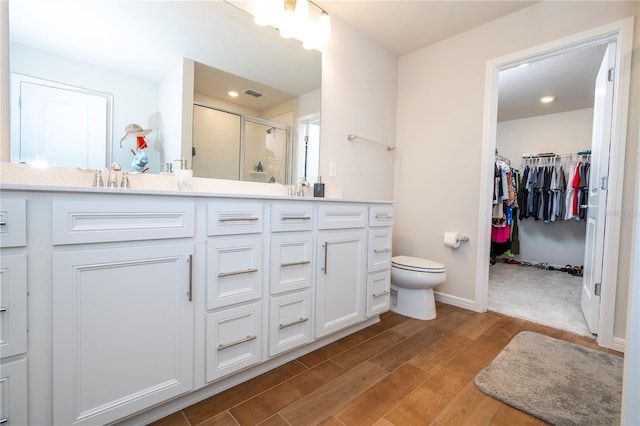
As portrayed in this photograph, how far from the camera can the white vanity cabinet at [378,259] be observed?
1.91 metres

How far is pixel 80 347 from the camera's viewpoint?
90 centimetres

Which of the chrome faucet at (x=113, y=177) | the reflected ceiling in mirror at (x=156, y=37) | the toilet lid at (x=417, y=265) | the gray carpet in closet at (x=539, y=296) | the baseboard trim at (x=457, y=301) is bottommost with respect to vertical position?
the gray carpet in closet at (x=539, y=296)

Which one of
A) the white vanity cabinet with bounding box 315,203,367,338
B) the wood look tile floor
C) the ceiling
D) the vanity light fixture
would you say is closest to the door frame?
the wood look tile floor

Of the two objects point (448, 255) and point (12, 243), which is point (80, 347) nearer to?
point (12, 243)

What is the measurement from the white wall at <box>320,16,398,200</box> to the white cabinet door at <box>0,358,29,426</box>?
5.98ft

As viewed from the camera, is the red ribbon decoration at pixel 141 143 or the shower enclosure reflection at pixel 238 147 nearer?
the red ribbon decoration at pixel 141 143

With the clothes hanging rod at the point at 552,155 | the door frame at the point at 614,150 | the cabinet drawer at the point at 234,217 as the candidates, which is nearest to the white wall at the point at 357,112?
the cabinet drawer at the point at 234,217

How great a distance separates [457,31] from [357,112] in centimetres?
112

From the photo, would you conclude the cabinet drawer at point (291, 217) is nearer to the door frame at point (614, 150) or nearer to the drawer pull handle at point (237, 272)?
the drawer pull handle at point (237, 272)

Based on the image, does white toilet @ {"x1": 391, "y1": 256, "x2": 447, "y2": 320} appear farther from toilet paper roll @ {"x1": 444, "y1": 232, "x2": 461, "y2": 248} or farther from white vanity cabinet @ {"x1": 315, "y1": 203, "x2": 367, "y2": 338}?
white vanity cabinet @ {"x1": 315, "y1": 203, "x2": 367, "y2": 338}

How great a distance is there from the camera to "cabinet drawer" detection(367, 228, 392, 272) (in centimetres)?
191

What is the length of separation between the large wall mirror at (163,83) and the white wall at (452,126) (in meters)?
1.21

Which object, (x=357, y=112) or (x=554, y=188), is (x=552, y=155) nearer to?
(x=554, y=188)

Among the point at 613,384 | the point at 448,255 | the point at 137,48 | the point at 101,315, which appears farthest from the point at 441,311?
the point at 137,48
